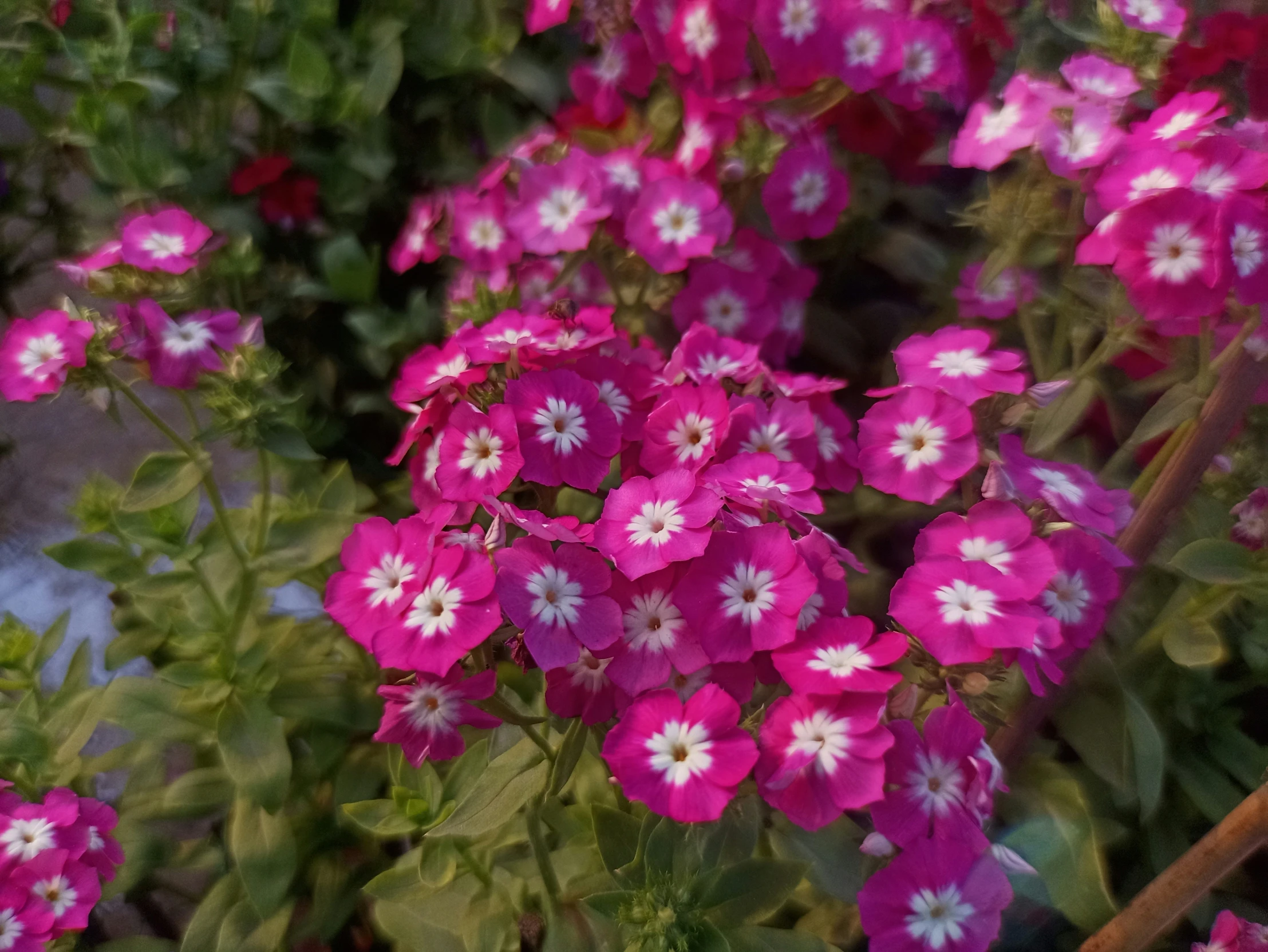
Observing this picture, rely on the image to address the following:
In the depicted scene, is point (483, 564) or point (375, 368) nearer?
point (483, 564)

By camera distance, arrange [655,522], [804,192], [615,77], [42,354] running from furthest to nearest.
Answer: [615,77] < [804,192] < [42,354] < [655,522]

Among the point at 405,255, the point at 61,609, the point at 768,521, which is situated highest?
the point at 768,521

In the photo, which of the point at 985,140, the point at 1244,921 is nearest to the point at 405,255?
the point at 985,140

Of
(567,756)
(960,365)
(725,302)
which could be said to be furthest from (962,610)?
(725,302)

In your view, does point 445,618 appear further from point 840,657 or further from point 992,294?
point 992,294

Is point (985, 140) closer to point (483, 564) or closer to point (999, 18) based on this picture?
point (999, 18)

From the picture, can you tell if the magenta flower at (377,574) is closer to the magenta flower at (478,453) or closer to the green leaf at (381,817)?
the magenta flower at (478,453)

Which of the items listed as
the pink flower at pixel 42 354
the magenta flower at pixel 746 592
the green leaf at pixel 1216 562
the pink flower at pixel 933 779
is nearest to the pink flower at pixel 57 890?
the pink flower at pixel 42 354
